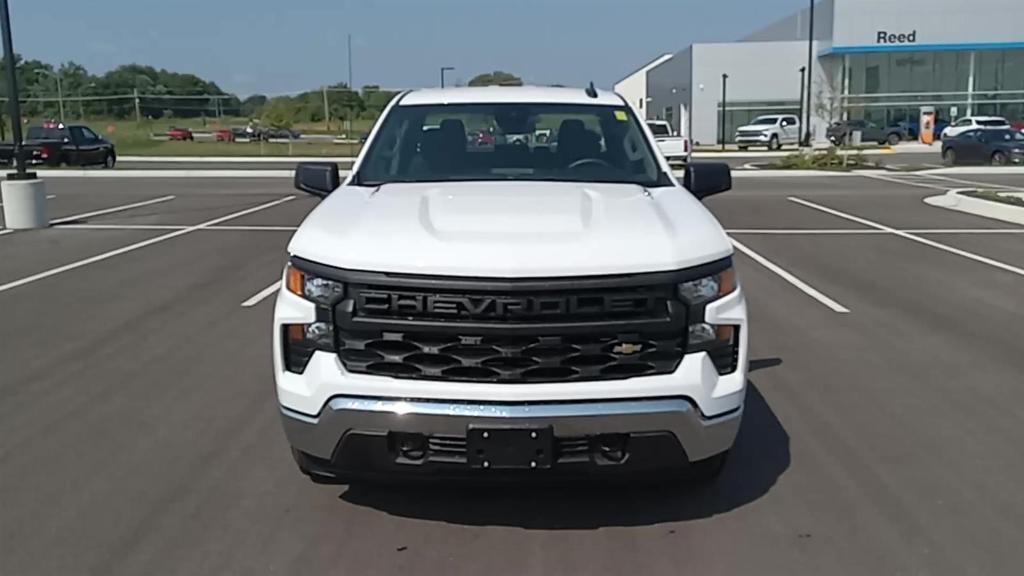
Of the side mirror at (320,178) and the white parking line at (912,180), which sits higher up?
the side mirror at (320,178)

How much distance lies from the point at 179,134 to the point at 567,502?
5519cm

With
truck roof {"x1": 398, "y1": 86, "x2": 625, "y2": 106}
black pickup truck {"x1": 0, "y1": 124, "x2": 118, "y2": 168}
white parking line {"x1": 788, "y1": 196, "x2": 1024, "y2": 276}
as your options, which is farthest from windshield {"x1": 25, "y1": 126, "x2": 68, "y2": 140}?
truck roof {"x1": 398, "y1": 86, "x2": 625, "y2": 106}

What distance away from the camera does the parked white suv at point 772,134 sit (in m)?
47.8

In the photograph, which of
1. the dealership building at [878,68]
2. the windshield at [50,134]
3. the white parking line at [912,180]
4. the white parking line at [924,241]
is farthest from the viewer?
the dealership building at [878,68]

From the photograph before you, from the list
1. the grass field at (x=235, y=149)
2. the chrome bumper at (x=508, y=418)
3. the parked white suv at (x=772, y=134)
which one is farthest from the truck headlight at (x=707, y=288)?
the parked white suv at (x=772, y=134)

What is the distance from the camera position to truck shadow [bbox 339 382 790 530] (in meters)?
4.03

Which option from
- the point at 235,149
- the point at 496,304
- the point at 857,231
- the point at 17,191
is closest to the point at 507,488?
the point at 496,304

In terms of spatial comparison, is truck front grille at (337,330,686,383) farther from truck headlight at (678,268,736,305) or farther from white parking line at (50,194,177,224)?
white parking line at (50,194,177,224)

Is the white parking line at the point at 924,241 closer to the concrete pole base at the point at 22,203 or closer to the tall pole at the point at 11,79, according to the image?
the concrete pole base at the point at 22,203

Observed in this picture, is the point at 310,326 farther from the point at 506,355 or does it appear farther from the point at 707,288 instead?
the point at 707,288

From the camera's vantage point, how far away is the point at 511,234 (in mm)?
3695

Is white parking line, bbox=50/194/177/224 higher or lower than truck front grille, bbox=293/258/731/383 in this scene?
lower

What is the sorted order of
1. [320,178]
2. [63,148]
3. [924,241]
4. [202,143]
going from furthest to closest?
[202,143]
[63,148]
[924,241]
[320,178]

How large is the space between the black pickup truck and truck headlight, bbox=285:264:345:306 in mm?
31039
